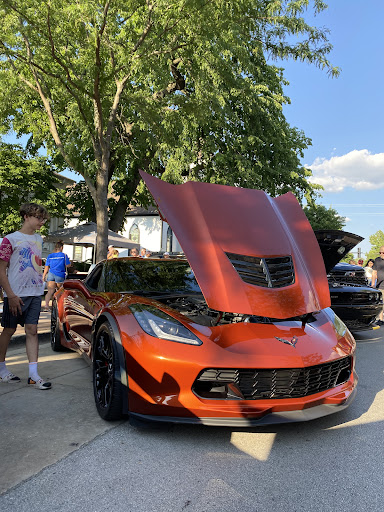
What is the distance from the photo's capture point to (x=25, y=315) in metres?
3.91

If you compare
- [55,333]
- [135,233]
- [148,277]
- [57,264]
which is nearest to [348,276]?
[148,277]

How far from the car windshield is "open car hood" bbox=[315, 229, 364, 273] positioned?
1.66 m

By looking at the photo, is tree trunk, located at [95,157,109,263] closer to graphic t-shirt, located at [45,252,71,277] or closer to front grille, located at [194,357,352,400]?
→ graphic t-shirt, located at [45,252,71,277]

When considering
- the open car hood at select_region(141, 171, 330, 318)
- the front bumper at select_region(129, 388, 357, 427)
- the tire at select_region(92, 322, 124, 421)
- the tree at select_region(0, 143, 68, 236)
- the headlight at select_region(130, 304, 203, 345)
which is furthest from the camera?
the tree at select_region(0, 143, 68, 236)

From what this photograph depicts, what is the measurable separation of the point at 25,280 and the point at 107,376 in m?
1.32

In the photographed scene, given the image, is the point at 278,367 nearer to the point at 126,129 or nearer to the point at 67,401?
the point at 67,401

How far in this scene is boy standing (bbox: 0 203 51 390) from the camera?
3.76 meters

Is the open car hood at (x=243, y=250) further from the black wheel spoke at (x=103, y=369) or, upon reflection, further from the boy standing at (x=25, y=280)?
the boy standing at (x=25, y=280)

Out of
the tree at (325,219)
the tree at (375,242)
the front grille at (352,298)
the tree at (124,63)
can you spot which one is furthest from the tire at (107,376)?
the tree at (375,242)

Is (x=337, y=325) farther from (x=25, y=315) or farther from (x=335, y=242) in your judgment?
(x=25, y=315)

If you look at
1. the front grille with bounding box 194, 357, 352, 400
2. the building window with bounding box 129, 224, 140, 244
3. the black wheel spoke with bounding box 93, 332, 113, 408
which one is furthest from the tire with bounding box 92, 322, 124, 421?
the building window with bounding box 129, 224, 140, 244

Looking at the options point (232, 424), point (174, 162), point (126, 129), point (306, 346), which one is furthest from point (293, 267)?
point (126, 129)

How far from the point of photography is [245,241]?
3648 millimetres

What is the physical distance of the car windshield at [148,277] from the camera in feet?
13.7
